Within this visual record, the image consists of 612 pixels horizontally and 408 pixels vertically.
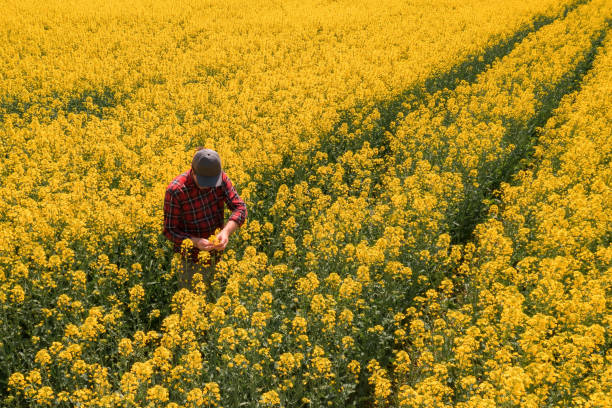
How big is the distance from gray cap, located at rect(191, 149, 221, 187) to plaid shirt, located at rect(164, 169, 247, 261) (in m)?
0.28

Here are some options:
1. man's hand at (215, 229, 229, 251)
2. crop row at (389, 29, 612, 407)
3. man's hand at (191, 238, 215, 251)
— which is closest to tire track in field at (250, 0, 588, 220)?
man's hand at (215, 229, 229, 251)

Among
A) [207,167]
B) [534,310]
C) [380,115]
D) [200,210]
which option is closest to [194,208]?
[200,210]

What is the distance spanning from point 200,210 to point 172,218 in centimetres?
37

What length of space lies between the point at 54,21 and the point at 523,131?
20.4 m

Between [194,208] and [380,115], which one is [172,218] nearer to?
[194,208]

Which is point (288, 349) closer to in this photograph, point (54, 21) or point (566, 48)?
point (566, 48)

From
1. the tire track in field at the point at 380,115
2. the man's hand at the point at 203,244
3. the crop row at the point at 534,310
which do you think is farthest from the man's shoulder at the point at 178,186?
the crop row at the point at 534,310

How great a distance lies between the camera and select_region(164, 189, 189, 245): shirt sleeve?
5.40m

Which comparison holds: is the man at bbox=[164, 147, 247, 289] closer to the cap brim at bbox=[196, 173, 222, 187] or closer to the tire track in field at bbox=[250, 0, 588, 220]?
the cap brim at bbox=[196, 173, 222, 187]

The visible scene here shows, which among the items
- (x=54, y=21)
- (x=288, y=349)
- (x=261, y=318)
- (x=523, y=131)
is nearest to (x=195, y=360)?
(x=261, y=318)

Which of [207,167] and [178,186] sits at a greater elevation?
[207,167]

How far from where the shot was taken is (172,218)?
555 centimetres

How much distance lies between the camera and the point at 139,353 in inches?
197

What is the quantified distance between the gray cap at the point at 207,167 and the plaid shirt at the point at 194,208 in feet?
0.93
